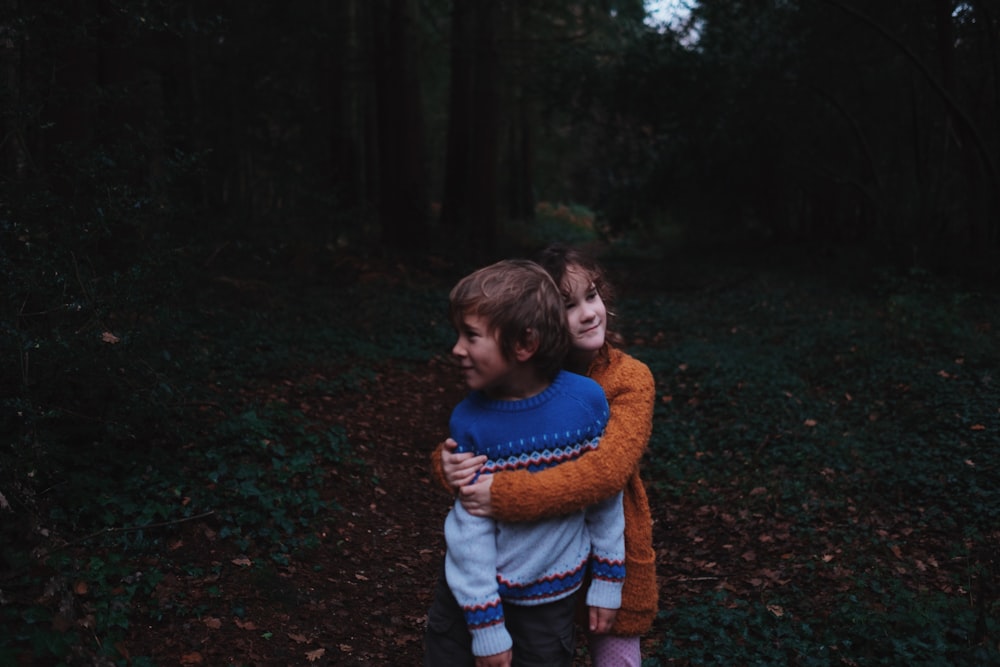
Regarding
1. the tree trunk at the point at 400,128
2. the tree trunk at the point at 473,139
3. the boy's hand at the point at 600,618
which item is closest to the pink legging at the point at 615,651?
the boy's hand at the point at 600,618

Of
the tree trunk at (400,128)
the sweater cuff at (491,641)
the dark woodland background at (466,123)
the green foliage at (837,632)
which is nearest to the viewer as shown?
the sweater cuff at (491,641)

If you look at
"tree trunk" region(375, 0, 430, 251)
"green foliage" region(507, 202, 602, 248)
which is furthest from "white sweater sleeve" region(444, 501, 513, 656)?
"green foliage" region(507, 202, 602, 248)

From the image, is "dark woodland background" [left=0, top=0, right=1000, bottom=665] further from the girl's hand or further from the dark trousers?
the girl's hand

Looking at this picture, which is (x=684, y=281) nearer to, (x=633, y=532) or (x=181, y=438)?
(x=181, y=438)

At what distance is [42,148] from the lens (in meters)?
6.74

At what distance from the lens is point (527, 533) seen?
258cm

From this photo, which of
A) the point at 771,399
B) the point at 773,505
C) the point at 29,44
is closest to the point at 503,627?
the point at 773,505

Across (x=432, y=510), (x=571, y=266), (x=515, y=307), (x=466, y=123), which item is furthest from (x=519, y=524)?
(x=466, y=123)

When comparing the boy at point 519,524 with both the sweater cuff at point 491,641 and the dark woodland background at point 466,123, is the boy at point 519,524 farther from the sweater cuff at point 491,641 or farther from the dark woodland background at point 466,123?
the dark woodland background at point 466,123

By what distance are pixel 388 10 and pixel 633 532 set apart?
14.4 meters

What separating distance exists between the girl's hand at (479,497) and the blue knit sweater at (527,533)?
4 cm

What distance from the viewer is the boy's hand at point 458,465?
8.38 feet

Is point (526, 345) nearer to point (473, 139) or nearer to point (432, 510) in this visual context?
point (432, 510)

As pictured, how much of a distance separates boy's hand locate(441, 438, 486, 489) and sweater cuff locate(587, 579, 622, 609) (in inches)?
21.6
